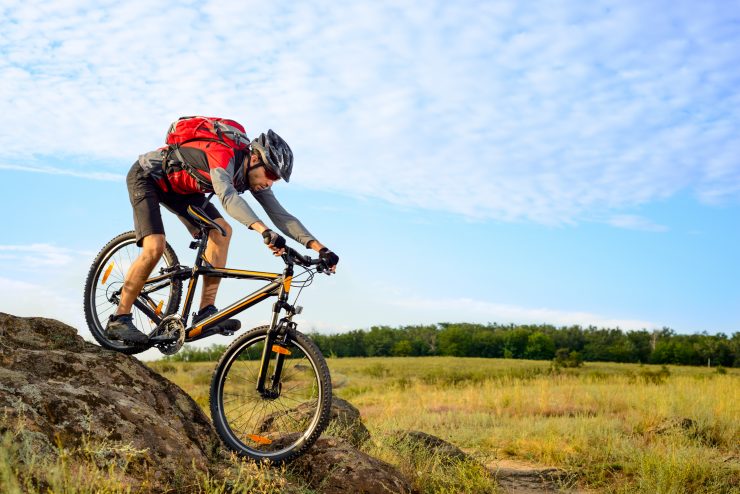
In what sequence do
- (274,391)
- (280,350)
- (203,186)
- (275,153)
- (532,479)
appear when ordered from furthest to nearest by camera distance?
(532,479) < (203,186) < (275,153) < (274,391) < (280,350)

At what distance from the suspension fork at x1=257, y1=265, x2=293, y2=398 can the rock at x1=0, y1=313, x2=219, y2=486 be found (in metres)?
0.67

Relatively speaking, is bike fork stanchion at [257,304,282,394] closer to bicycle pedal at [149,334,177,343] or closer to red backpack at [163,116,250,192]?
bicycle pedal at [149,334,177,343]

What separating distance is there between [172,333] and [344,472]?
7.16 feet

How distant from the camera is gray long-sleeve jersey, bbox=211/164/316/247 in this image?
6316mm

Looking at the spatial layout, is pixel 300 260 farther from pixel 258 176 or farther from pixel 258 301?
pixel 258 176

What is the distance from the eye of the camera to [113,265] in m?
8.68

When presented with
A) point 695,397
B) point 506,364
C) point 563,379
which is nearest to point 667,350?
point 506,364

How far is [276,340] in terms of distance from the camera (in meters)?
6.34

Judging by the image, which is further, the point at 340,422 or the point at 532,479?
the point at 532,479

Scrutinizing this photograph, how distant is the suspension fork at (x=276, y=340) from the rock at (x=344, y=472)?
848 millimetres

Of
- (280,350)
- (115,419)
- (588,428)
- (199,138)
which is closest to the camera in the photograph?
(115,419)

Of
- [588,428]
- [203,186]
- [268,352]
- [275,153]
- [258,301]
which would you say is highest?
[275,153]

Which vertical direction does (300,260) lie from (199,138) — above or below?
below

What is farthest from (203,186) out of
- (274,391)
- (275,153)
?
(274,391)
